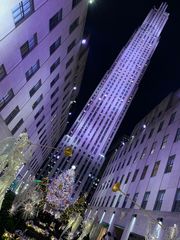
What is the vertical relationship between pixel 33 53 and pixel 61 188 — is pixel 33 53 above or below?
above

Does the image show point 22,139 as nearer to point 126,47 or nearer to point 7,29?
point 7,29

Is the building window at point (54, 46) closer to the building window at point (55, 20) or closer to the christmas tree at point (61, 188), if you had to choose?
the building window at point (55, 20)

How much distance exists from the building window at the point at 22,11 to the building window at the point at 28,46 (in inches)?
109

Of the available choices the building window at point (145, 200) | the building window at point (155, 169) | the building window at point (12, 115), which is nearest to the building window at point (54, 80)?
the building window at point (12, 115)

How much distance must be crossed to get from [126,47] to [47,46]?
152506 millimetres

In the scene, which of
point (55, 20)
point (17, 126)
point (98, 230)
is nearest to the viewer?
point (55, 20)

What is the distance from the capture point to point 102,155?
512 feet

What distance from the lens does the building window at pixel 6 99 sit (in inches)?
974

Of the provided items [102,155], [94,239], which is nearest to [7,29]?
[94,239]

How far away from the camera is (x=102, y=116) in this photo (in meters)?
154

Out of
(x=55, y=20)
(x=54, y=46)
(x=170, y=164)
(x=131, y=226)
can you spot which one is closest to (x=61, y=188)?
(x=131, y=226)

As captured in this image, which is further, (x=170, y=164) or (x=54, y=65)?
(x=54, y=65)

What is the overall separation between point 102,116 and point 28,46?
13091cm

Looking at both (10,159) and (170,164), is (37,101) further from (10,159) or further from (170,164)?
(10,159)
